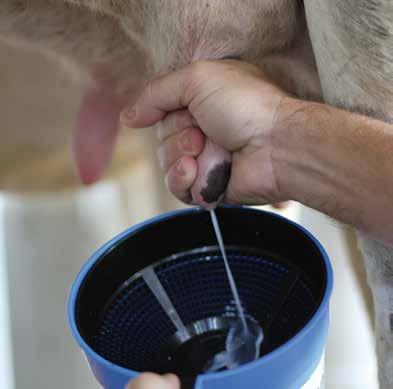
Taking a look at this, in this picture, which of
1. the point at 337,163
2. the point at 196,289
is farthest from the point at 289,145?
the point at 196,289

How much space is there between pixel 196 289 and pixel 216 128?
5.7 inches

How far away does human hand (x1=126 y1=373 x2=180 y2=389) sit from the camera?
473 mm

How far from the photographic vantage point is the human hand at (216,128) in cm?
65

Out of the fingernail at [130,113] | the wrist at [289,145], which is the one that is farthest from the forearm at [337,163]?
the fingernail at [130,113]

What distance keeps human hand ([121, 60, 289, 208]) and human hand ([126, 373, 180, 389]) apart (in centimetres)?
23

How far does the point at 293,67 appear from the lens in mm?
807

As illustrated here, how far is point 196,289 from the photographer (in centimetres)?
67

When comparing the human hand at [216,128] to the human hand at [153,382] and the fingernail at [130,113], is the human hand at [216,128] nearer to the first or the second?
the fingernail at [130,113]

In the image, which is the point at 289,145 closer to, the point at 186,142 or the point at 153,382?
the point at 186,142

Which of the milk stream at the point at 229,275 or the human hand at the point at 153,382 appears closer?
the human hand at the point at 153,382

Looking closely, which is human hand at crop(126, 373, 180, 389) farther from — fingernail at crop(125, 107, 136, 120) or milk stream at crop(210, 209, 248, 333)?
fingernail at crop(125, 107, 136, 120)

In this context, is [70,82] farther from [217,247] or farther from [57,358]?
[217,247]

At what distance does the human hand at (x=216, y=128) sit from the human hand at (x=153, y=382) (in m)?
0.23

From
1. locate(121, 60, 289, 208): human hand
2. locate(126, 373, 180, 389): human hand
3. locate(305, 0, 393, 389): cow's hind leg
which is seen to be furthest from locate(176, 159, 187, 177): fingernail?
locate(126, 373, 180, 389): human hand
